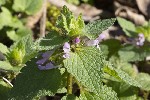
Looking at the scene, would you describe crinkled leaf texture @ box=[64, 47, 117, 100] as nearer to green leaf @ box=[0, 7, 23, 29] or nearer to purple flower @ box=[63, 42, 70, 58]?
purple flower @ box=[63, 42, 70, 58]

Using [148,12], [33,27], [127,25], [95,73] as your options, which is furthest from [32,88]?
[148,12]

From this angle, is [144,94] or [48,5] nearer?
[144,94]

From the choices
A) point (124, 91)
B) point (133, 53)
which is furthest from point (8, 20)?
point (124, 91)

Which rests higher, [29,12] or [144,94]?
[29,12]

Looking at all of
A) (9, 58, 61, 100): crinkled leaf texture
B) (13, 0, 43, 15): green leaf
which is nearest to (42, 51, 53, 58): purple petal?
(9, 58, 61, 100): crinkled leaf texture

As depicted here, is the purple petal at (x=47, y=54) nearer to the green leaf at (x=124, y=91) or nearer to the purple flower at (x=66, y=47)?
the purple flower at (x=66, y=47)

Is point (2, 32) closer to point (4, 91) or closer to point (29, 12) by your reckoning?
point (29, 12)
